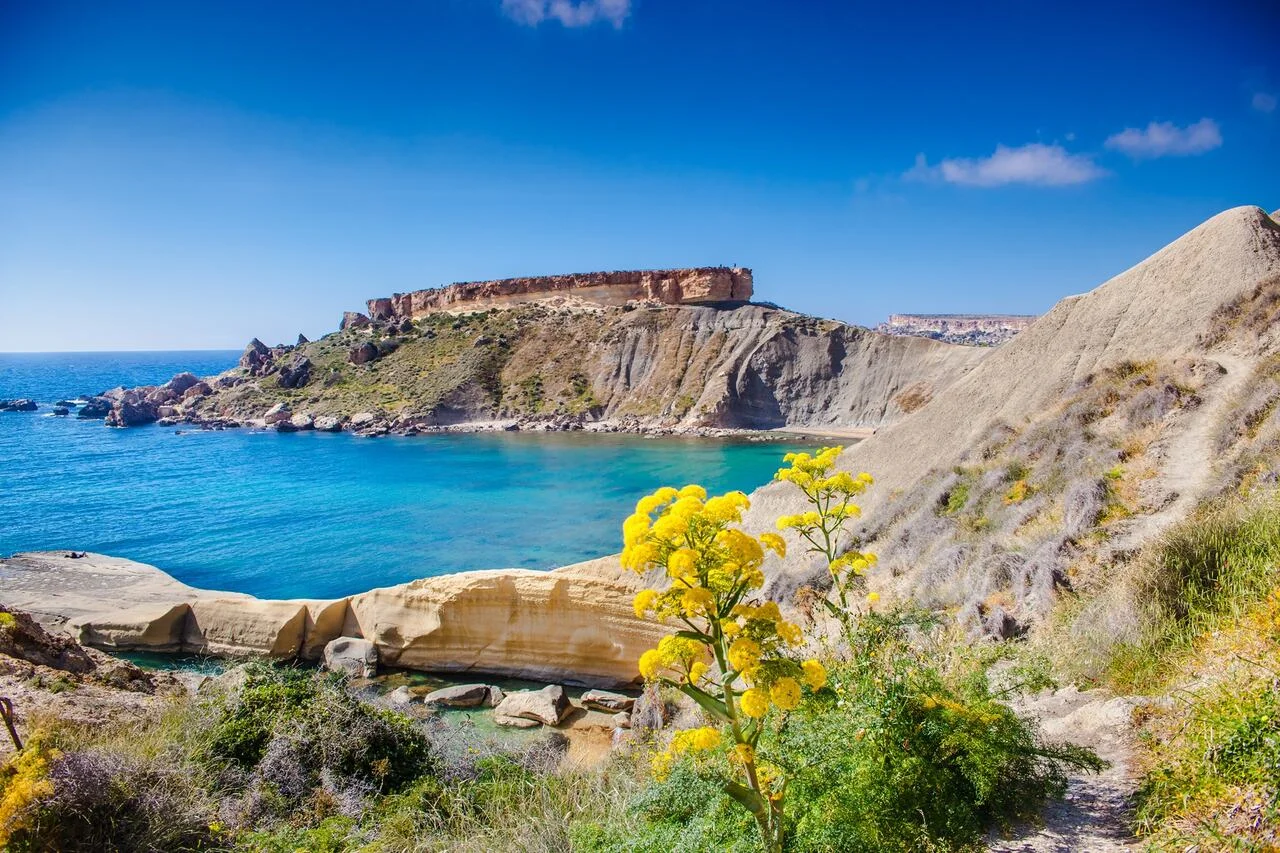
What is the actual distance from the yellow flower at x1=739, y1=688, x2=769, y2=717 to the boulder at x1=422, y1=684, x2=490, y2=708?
13.1m

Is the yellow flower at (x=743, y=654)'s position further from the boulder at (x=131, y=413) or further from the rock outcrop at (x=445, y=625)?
the boulder at (x=131, y=413)

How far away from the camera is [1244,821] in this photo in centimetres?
294

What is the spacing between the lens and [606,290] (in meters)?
82.4

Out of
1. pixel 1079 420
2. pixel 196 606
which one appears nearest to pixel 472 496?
pixel 196 606

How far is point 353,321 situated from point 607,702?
318ft

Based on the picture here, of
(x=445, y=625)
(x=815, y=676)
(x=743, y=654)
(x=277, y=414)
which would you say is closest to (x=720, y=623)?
(x=743, y=654)

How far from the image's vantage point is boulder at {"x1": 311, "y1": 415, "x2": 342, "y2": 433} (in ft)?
208

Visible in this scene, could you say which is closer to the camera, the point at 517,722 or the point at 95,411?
the point at 517,722

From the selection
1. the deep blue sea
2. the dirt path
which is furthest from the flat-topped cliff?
the dirt path

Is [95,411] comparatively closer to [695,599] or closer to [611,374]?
[611,374]

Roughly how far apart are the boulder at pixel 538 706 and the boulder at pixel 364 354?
70556 millimetres

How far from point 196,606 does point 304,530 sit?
39.0 ft

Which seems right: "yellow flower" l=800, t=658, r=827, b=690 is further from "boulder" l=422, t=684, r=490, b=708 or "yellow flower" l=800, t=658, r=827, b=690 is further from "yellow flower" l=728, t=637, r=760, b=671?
"boulder" l=422, t=684, r=490, b=708

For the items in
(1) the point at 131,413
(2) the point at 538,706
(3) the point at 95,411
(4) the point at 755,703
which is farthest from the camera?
(3) the point at 95,411
